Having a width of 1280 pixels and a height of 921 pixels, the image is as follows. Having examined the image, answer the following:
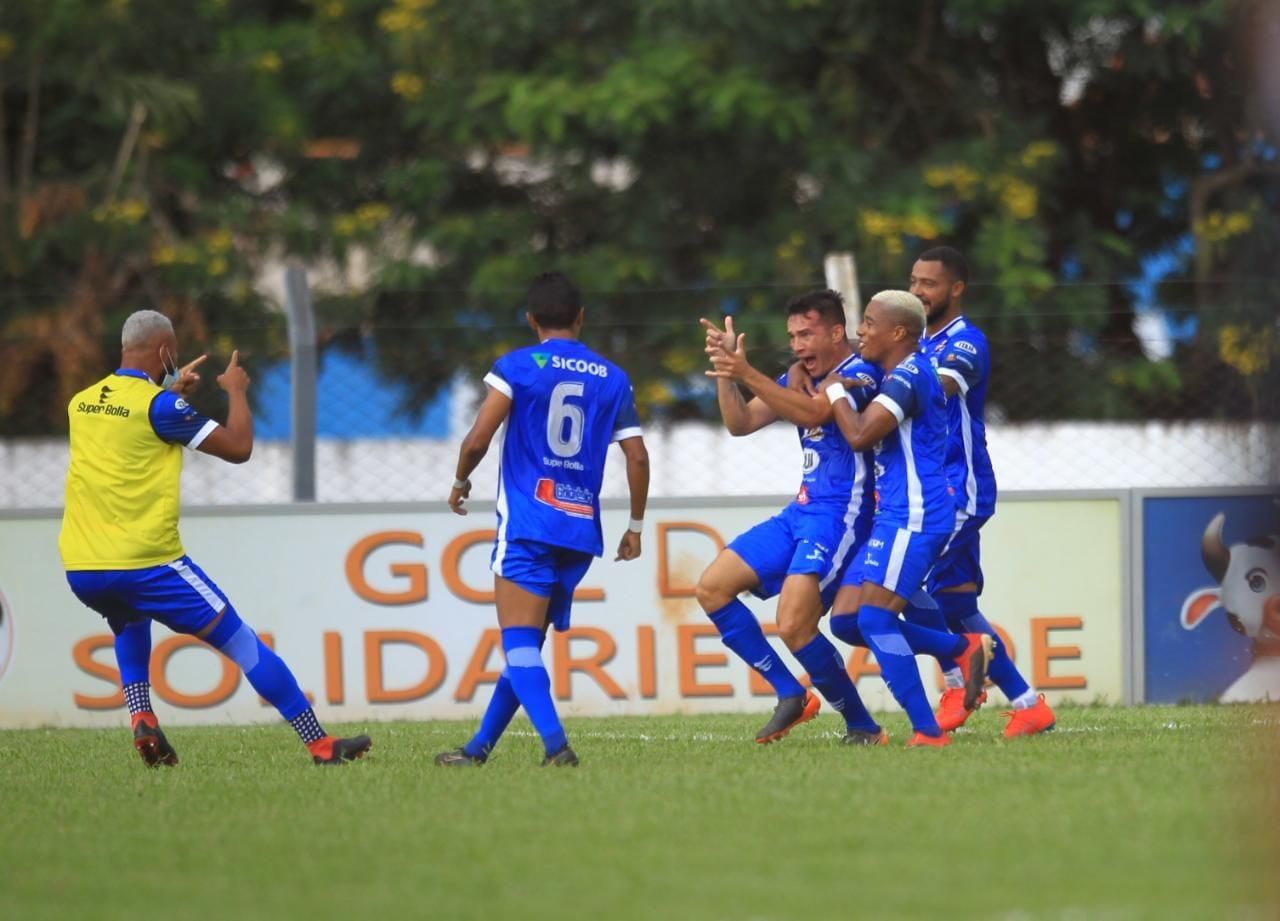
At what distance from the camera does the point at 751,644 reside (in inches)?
340

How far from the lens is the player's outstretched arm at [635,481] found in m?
8.05

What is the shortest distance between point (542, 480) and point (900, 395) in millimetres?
1363

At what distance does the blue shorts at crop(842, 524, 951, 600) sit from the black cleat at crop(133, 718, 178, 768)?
2.75 metres

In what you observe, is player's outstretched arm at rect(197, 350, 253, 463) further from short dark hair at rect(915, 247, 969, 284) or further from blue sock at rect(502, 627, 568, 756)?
short dark hair at rect(915, 247, 969, 284)

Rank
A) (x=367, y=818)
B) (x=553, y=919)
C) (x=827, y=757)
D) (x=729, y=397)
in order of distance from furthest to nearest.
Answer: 1. (x=729, y=397)
2. (x=827, y=757)
3. (x=367, y=818)
4. (x=553, y=919)

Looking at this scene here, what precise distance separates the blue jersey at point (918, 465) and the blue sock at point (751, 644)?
2.59 ft

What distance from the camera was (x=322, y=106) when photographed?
1867cm

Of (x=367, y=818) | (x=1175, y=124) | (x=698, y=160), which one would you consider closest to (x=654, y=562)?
(x=367, y=818)

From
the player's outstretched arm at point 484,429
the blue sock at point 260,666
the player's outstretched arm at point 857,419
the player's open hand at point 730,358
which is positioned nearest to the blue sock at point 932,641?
the player's outstretched arm at point 857,419

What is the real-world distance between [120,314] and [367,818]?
31.4 ft

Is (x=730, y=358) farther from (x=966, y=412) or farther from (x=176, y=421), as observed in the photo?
(x=176, y=421)

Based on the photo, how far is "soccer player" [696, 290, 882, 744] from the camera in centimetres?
834

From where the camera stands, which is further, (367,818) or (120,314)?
(120,314)

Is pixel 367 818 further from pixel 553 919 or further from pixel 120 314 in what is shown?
pixel 120 314
